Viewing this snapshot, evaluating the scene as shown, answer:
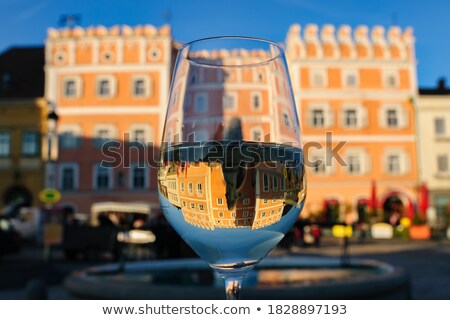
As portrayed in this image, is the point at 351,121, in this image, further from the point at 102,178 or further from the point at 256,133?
the point at 256,133

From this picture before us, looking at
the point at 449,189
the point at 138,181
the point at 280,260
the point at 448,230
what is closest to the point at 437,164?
the point at 449,189

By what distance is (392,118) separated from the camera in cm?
2712

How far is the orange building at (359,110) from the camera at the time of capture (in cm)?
2642

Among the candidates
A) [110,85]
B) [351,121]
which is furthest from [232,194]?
[351,121]

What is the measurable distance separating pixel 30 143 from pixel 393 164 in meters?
20.2

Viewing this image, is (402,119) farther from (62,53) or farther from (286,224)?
(286,224)

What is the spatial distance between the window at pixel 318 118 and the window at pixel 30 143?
15.3m

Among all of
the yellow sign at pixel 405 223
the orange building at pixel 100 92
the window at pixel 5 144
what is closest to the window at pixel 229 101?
the yellow sign at pixel 405 223

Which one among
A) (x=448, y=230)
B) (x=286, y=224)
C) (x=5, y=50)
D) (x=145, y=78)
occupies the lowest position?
(x=448, y=230)

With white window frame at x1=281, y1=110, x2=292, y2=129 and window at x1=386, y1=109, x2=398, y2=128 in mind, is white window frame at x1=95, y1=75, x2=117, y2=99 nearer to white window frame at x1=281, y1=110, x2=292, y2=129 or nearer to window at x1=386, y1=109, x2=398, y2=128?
window at x1=386, y1=109, x2=398, y2=128

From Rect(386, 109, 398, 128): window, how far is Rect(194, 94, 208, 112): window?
27.9 meters
